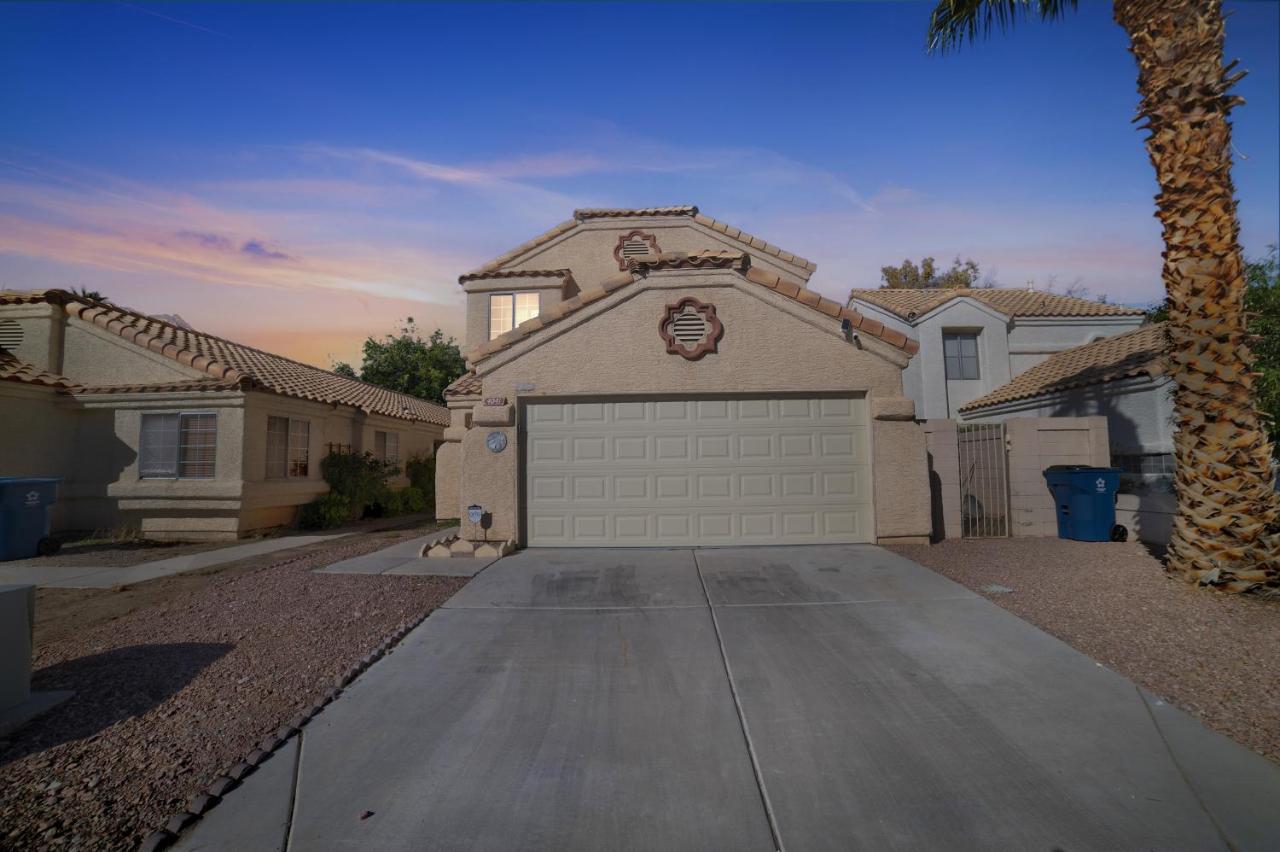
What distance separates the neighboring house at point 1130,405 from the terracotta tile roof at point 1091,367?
2 cm

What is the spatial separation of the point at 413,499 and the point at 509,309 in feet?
22.0

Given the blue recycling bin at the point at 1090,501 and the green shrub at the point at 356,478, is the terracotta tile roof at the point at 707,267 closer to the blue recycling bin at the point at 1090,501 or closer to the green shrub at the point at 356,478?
the blue recycling bin at the point at 1090,501

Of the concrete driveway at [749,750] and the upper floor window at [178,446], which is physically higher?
the upper floor window at [178,446]

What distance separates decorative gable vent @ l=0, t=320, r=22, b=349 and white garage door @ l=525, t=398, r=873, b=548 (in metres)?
12.6

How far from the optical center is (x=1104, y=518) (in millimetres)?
8797

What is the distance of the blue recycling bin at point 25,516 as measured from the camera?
9.49 metres

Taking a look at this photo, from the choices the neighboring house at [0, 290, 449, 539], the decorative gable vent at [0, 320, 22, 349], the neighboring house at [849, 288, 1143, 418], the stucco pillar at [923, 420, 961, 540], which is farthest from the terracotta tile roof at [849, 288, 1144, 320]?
the decorative gable vent at [0, 320, 22, 349]

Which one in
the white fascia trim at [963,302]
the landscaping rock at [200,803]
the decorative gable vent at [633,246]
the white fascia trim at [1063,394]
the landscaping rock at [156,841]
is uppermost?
Result: the decorative gable vent at [633,246]

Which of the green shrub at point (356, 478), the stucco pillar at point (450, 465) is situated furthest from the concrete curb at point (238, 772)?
the green shrub at point (356, 478)

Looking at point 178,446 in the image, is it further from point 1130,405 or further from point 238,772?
point 1130,405

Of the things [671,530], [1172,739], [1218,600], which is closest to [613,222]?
[671,530]

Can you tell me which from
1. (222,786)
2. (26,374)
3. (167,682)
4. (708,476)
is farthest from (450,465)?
(222,786)

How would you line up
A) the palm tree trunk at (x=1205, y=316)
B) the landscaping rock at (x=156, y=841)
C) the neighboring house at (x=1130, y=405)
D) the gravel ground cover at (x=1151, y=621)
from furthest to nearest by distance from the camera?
the neighboring house at (x=1130, y=405), the palm tree trunk at (x=1205, y=316), the gravel ground cover at (x=1151, y=621), the landscaping rock at (x=156, y=841)

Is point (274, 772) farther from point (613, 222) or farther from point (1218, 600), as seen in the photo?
point (613, 222)
